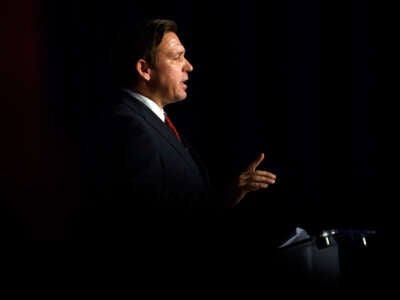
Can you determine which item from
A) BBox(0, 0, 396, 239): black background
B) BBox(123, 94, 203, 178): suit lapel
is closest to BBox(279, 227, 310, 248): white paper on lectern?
BBox(123, 94, 203, 178): suit lapel

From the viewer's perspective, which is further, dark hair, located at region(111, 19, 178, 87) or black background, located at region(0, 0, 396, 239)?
black background, located at region(0, 0, 396, 239)

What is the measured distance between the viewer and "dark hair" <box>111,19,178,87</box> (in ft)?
5.69

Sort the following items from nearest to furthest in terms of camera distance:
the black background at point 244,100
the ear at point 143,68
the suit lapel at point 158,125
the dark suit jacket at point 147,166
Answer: the dark suit jacket at point 147,166, the suit lapel at point 158,125, the ear at point 143,68, the black background at point 244,100

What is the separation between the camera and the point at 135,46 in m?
1.74

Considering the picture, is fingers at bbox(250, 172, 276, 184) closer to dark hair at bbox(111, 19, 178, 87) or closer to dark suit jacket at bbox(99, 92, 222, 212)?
dark suit jacket at bbox(99, 92, 222, 212)

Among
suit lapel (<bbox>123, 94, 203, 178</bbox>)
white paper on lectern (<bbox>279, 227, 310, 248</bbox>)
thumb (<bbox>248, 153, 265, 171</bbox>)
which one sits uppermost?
suit lapel (<bbox>123, 94, 203, 178</bbox>)

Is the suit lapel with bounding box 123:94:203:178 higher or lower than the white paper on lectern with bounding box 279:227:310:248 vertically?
higher

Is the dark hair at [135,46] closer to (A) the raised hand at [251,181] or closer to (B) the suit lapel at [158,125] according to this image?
(B) the suit lapel at [158,125]

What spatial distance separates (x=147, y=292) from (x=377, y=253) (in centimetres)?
59

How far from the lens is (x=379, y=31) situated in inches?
84.2

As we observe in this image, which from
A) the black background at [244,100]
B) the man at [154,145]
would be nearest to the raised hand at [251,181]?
the man at [154,145]

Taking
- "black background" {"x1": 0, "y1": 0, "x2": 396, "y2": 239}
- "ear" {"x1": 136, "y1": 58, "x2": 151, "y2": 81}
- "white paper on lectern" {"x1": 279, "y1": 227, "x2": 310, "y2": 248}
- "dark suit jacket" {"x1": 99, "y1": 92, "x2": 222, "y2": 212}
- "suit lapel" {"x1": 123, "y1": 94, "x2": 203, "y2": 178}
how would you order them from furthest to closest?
"black background" {"x1": 0, "y1": 0, "x2": 396, "y2": 239}, "ear" {"x1": 136, "y1": 58, "x2": 151, "y2": 81}, "suit lapel" {"x1": 123, "y1": 94, "x2": 203, "y2": 178}, "dark suit jacket" {"x1": 99, "y1": 92, "x2": 222, "y2": 212}, "white paper on lectern" {"x1": 279, "y1": 227, "x2": 310, "y2": 248}

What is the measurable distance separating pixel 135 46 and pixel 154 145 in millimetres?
375

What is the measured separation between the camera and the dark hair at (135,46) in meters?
1.73
